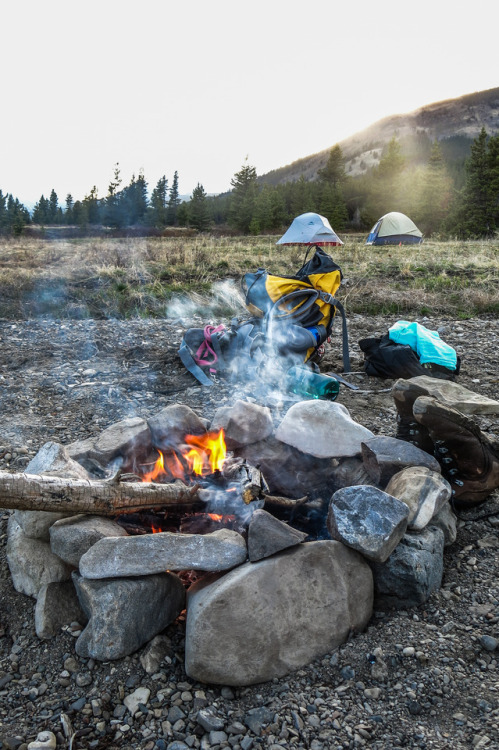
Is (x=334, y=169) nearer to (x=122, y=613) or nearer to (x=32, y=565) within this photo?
(x=32, y=565)

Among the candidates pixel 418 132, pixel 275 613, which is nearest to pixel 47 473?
pixel 275 613

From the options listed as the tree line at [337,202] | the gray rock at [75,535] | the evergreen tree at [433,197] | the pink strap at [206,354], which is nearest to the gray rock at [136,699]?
the gray rock at [75,535]

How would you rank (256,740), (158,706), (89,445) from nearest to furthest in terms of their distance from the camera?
1. (256,740)
2. (158,706)
3. (89,445)

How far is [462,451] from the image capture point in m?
2.93

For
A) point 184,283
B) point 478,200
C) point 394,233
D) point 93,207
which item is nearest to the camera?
point 184,283

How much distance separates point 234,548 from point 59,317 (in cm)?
743

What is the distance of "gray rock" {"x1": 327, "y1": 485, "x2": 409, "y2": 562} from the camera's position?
2.21m

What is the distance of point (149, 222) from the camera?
155ft

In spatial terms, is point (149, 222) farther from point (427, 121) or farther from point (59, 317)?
point (427, 121)

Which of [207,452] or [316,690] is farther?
[207,452]

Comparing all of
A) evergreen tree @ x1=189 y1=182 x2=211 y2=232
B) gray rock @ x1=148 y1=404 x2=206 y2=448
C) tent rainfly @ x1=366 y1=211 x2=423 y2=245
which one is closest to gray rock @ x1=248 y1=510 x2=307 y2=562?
gray rock @ x1=148 y1=404 x2=206 y2=448

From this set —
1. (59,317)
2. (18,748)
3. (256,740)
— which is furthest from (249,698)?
(59,317)

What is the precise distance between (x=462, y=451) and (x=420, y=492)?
0.50 metres

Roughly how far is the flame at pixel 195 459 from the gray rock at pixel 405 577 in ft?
3.48
